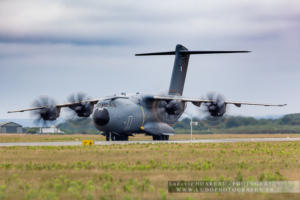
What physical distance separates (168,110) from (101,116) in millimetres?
8202

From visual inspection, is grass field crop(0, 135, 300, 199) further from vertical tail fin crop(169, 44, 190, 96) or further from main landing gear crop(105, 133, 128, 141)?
vertical tail fin crop(169, 44, 190, 96)

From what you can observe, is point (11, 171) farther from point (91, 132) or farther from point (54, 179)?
point (91, 132)

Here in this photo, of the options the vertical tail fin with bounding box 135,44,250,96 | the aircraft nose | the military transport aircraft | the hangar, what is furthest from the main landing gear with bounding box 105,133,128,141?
the hangar

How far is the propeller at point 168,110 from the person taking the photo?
5328 cm

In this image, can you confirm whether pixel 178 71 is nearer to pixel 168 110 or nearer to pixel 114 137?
pixel 168 110

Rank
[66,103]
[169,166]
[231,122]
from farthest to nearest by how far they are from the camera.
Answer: [231,122] < [66,103] < [169,166]

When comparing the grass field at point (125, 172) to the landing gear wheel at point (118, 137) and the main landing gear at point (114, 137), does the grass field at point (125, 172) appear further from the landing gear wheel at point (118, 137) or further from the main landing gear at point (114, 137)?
the landing gear wheel at point (118, 137)

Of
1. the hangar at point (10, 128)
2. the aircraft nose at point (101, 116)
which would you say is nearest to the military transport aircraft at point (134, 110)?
the aircraft nose at point (101, 116)

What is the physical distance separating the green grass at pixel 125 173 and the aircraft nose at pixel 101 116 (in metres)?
17.2

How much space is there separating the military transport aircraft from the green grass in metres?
18.7

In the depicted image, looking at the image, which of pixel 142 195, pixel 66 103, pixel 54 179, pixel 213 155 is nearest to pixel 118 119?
pixel 66 103

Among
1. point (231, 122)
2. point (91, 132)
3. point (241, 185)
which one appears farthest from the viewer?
point (91, 132)

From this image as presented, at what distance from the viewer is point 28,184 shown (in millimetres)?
17938

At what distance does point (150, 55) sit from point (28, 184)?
135 feet
